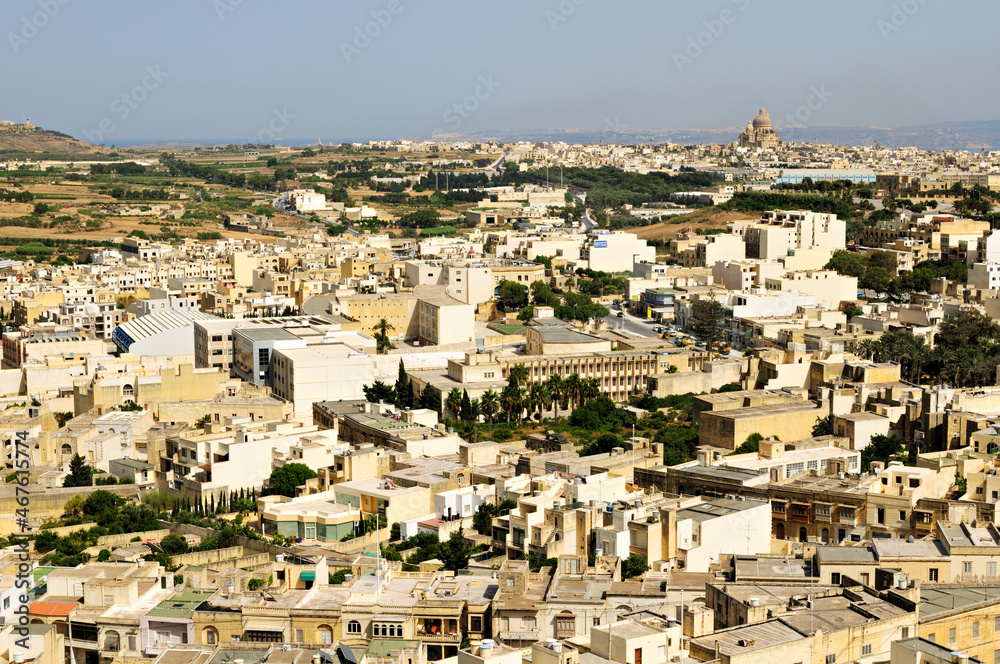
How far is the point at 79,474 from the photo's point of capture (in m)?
22.5

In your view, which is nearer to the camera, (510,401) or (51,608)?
(51,608)

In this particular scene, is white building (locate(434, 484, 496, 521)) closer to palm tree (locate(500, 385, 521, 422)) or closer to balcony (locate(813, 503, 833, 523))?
balcony (locate(813, 503, 833, 523))

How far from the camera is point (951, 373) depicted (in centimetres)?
2947

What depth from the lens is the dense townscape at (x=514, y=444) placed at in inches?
556

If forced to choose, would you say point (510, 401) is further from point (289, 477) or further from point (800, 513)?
point (800, 513)

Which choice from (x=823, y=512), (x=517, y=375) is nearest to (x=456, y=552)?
(x=823, y=512)

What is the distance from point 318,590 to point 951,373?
18256mm

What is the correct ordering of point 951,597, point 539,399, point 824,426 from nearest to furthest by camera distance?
point 951,597 < point 824,426 < point 539,399

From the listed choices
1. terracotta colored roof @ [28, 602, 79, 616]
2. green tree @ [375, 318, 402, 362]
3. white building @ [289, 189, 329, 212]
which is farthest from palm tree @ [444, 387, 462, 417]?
white building @ [289, 189, 329, 212]

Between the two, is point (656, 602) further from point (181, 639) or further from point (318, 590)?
point (181, 639)

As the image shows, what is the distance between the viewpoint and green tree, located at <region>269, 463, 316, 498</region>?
2134 centimetres

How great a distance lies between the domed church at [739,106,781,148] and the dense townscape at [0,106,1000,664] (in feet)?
190

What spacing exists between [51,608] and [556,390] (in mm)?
15952

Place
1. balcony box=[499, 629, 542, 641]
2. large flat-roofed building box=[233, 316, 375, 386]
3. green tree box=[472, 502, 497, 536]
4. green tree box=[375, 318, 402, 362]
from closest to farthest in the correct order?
balcony box=[499, 629, 542, 641] → green tree box=[472, 502, 497, 536] → large flat-roofed building box=[233, 316, 375, 386] → green tree box=[375, 318, 402, 362]
